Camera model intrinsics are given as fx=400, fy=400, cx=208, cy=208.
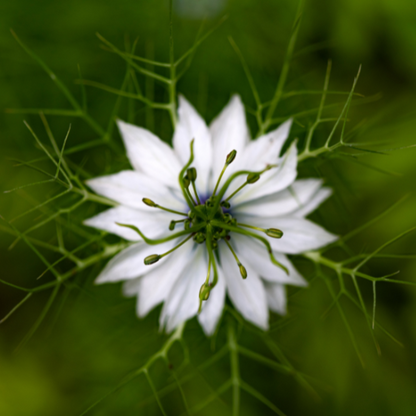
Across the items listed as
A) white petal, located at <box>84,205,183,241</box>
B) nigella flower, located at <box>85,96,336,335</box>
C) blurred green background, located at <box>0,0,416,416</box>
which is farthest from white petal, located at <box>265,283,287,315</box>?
blurred green background, located at <box>0,0,416,416</box>

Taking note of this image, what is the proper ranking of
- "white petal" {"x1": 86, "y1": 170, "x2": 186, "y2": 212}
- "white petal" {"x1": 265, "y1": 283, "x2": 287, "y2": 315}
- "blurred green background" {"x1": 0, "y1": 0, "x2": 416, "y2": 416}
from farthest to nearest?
1. "blurred green background" {"x1": 0, "y1": 0, "x2": 416, "y2": 416}
2. "white petal" {"x1": 265, "y1": 283, "x2": 287, "y2": 315}
3. "white petal" {"x1": 86, "y1": 170, "x2": 186, "y2": 212}

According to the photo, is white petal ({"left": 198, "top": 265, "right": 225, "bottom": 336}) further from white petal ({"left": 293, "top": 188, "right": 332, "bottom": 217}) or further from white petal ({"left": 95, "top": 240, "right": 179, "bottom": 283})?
white petal ({"left": 293, "top": 188, "right": 332, "bottom": 217})

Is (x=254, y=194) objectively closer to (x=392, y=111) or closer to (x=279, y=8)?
(x=392, y=111)

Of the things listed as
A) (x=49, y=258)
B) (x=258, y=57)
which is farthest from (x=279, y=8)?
(x=49, y=258)

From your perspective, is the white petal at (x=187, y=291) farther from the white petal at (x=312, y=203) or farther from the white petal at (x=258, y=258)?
the white petal at (x=312, y=203)

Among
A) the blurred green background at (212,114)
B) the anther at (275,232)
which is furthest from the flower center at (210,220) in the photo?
the blurred green background at (212,114)

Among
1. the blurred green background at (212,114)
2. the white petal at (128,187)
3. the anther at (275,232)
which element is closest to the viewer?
the anther at (275,232)

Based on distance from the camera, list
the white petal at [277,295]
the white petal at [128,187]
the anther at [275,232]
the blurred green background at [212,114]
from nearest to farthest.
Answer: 1. the anther at [275,232]
2. the white petal at [128,187]
3. the white petal at [277,295]
4. the blurred green background at [212,114]
